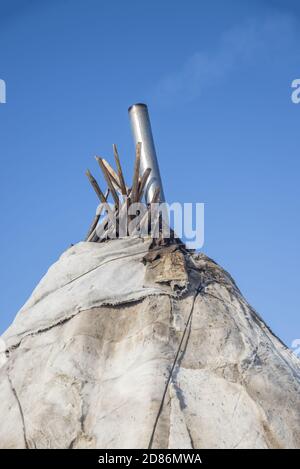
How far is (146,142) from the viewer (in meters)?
11.1

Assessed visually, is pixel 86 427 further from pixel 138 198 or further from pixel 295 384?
pixel 138 198

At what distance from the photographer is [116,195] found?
10.3 metres

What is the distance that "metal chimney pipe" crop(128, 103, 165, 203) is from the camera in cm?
1063

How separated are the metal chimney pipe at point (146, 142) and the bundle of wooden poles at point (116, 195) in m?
0.22

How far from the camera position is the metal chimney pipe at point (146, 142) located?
34.9ft

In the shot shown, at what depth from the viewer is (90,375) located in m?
7.85

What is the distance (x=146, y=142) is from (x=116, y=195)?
115cm

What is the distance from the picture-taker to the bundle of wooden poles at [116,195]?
32.8 feet

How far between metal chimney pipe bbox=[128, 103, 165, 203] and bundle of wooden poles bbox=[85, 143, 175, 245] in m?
0.22
